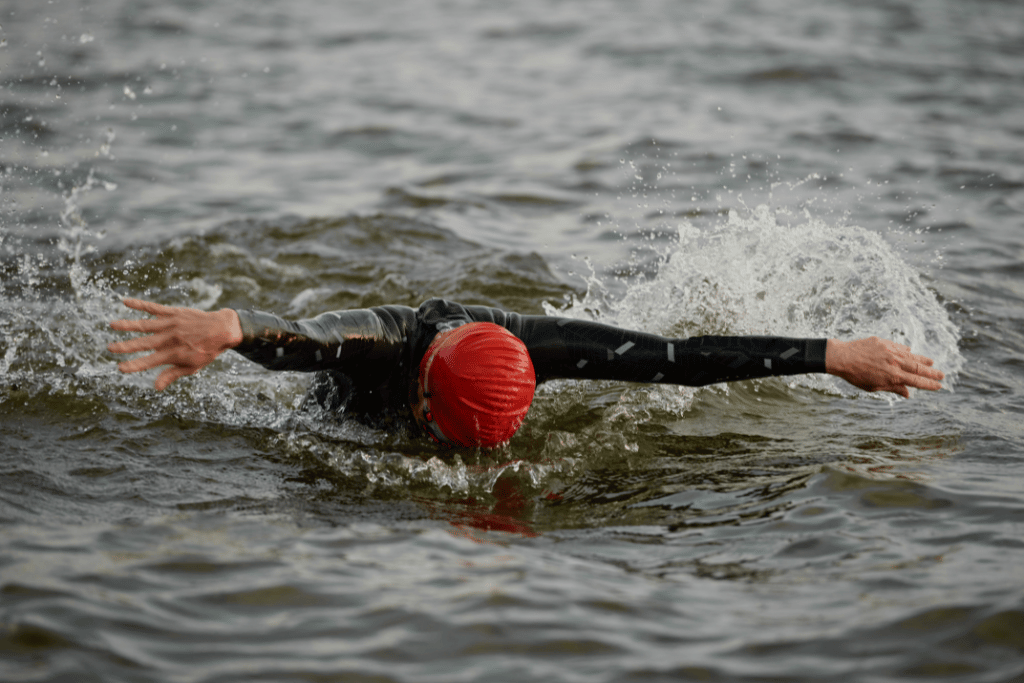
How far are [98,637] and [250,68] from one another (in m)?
16.0

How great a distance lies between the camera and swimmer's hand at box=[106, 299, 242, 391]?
3785 millimetres

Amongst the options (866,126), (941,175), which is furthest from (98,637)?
(866,126)

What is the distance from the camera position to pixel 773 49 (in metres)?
17.5

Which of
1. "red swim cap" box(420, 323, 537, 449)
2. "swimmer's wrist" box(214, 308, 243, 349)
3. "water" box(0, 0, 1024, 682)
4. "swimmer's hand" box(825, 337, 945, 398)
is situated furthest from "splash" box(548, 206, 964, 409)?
"swimmer's wrist" box(214, 308, 243, 349)

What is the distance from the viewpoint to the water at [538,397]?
11.3ft

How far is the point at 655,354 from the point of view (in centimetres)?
481

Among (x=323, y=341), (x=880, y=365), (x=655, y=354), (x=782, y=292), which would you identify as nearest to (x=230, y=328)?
(x=323, y=341)

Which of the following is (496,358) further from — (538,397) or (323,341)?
(538,397)

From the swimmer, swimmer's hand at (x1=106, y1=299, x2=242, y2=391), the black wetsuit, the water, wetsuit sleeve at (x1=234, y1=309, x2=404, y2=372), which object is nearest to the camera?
the water

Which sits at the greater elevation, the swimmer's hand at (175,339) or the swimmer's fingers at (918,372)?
the swimmer's hand at (175,339)

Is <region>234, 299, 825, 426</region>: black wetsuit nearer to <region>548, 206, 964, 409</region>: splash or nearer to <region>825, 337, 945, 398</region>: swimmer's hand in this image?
<region>825, 337, 945, 398</region>: swimmer's hand

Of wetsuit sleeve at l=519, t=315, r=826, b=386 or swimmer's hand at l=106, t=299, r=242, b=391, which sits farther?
wetsuit sleeve at l=519, t=315, r=826, b=386

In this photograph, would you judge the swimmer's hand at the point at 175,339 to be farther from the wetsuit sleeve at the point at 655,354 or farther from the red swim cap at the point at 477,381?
the wetsuit sleeve at the point at 655,354

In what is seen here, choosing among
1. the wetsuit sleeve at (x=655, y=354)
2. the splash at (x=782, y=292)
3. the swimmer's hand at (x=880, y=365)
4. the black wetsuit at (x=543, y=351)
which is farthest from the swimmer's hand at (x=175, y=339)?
the splash at (x=782, y=292)
